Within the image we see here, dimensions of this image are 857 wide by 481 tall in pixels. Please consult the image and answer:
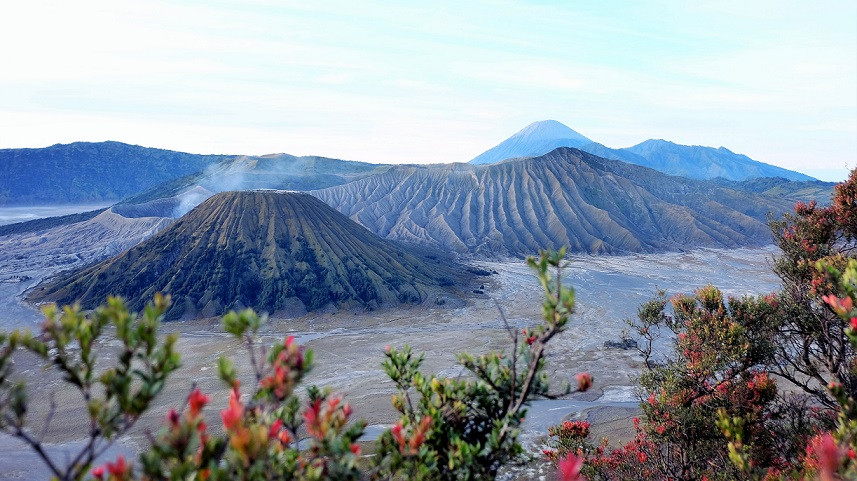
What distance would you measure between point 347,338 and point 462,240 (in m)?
44.4

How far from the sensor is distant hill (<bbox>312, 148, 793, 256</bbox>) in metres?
79.9

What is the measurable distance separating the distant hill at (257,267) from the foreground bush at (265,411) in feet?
139

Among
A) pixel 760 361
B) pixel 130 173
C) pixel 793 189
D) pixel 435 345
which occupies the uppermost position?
pixel 793 189

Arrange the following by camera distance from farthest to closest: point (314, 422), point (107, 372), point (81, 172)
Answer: point (81, 172) → point (314, 422) → point (107, 372)

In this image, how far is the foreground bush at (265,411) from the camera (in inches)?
123

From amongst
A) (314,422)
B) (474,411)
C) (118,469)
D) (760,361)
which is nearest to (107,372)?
(118,469)

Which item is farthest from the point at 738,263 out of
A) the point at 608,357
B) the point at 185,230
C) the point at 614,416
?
the point at 185,230

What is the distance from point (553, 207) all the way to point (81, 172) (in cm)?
14068

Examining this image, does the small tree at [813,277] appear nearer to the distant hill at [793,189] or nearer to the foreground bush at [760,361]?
the foreground bush at [760,361]

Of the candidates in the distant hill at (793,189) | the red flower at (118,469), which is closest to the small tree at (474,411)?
the red flower at (118,469)

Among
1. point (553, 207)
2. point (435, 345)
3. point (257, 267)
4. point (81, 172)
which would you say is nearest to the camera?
point (435, 345)

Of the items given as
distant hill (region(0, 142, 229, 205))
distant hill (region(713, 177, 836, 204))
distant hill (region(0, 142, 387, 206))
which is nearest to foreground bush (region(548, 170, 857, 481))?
distant hill (region(0, 142, 387, 206))

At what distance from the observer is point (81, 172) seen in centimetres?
14675

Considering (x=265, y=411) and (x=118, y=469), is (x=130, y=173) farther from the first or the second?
(x=118, y=469)
